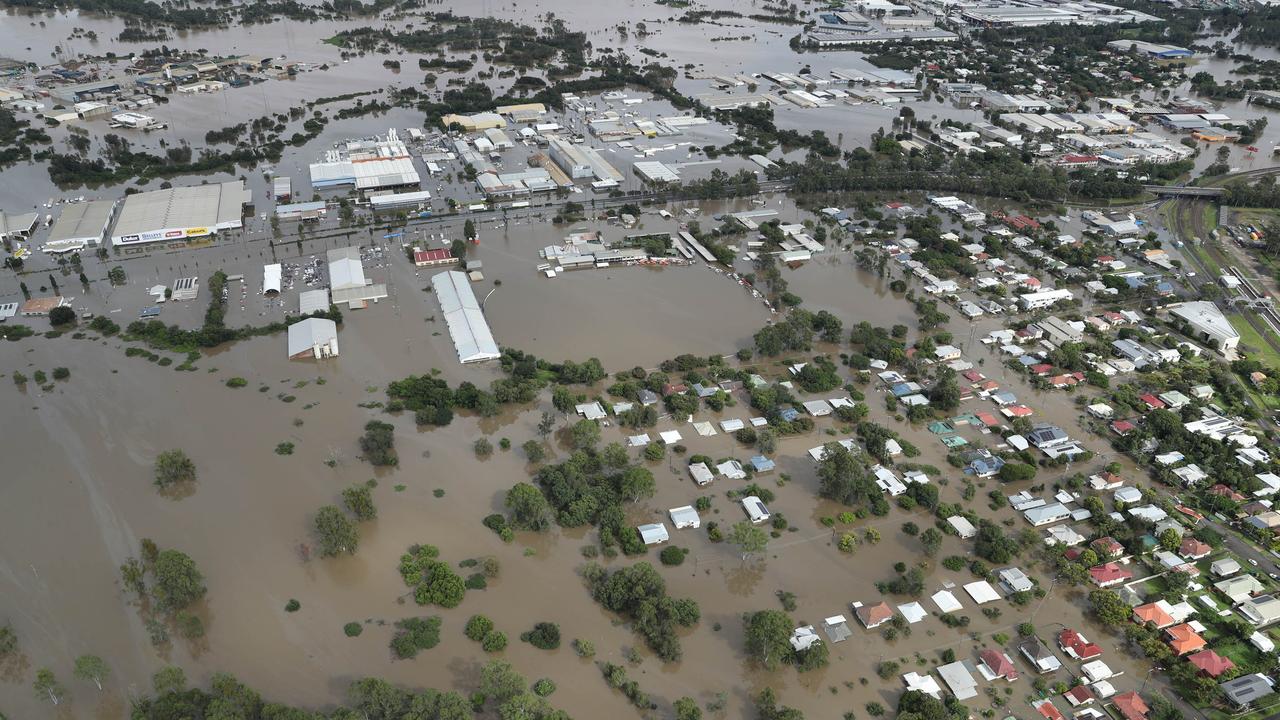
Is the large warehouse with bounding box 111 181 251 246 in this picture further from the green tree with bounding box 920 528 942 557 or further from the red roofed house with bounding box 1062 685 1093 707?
the red roofed house with bounding box 1062 685 1093 707

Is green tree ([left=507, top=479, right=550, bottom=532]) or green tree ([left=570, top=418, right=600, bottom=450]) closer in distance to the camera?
green tree ([left=507, top=479, right=550, bottom=532])

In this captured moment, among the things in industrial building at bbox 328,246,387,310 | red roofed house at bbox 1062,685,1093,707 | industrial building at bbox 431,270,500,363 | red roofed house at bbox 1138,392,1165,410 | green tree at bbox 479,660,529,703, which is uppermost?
industrial building at bbox 328,246,387,310

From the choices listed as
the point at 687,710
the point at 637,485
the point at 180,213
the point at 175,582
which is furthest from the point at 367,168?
the point at 687,710

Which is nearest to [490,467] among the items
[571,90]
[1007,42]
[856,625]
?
[856,625]

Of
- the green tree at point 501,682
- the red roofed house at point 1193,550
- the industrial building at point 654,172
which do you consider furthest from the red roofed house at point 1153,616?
the industrial building at point 654,172

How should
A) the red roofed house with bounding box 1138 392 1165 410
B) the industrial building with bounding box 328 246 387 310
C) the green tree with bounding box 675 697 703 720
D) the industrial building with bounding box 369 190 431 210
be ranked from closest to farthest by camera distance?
the green tree with bounding box 675 697 703 720
the red roofed house with bounding box 1138 392 1165 410
the industrial building with bounding box 328 246 387 310
the industrial building with bounding box 369 190 431 210

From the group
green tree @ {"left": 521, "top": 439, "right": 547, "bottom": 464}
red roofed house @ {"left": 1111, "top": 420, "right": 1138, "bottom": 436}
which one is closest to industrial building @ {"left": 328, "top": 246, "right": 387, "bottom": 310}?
green tree @ {"left": 521, "top": 439, "right": 547, "bottom": 464}

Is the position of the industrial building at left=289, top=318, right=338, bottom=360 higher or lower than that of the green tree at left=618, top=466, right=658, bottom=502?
higher

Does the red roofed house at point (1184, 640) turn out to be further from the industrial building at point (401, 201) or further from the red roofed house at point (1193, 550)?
the industrial building at point (401, 201)
